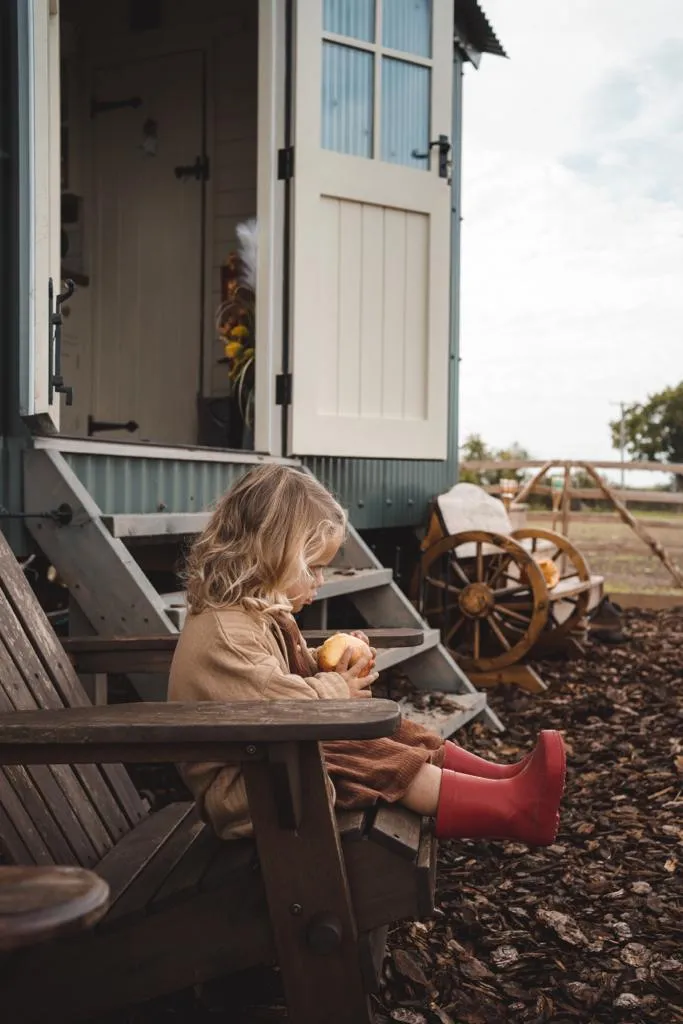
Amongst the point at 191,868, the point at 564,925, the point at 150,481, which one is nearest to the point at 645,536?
the point at 150,481

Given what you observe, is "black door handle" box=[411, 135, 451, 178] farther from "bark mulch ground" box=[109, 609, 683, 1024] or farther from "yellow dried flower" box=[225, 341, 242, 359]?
"bark mulch ground" box=[109, 609, 683, 1024]

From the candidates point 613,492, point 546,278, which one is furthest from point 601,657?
point 546,278

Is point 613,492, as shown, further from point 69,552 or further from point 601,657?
point 69,552

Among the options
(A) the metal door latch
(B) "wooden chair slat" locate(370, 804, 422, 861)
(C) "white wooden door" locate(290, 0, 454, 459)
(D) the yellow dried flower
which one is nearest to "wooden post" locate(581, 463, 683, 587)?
(C) "white wooden door" locate(290, 0, 454, 459)

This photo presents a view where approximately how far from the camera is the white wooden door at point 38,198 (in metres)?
2.69

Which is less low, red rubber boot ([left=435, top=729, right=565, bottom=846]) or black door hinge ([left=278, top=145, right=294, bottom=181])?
black door hinge ([left=278, top=145, right=294, bottom=181])

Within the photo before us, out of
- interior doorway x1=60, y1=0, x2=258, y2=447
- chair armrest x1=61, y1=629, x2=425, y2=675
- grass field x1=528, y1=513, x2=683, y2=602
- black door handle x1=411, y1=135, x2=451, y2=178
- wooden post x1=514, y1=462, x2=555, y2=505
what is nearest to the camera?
chair armrest x1=61, y1=629, x2=425, y2=675

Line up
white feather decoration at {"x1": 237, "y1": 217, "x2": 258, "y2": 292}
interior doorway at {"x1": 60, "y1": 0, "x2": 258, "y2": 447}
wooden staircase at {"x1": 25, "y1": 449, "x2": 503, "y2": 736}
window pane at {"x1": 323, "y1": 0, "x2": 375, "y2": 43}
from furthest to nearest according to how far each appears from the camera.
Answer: interior doorway at {"x1": 60, "y1": 0, "x2": 258, "y2": 447} < white feather decoration at {"x1": 237, "y1": 217, "x2": 258, "y2": 292} < window pane at {"x1": 323, "y1": 0, "x2": 375, "y2": 43} < wooden staircase at {"x1": 25, "y1": 449, "x2": 503, "y2": 736}

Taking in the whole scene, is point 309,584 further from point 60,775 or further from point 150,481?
point 150,481

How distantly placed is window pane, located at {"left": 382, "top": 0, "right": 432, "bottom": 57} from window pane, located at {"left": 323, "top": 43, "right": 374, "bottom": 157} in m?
0.20

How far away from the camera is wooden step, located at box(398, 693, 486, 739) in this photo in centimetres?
330

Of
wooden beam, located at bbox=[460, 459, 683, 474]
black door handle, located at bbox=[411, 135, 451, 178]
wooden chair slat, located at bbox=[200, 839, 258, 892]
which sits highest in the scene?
black door handle, located at bbox=[411, 135, 451, 178]

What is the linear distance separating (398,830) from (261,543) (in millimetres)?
577

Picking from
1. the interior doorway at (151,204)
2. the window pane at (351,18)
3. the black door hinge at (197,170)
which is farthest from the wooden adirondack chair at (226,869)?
the black door hinge at (197,170)
